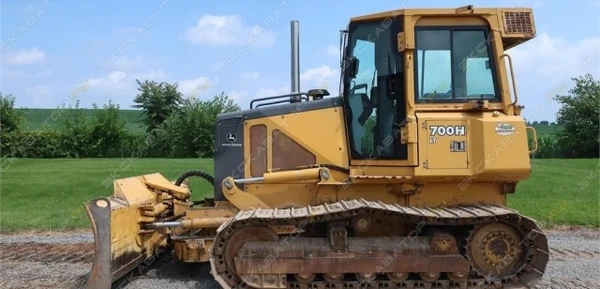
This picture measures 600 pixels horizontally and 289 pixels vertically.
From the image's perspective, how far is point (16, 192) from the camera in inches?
738

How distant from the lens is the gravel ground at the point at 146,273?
23.8ft

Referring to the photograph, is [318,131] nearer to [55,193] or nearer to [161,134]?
[55,193]

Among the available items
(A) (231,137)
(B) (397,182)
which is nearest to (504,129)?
(B) (397,182)

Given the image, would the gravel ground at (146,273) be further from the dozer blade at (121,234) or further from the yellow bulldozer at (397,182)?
the yellow bulldozer at (397,182)

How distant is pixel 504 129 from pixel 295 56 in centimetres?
347

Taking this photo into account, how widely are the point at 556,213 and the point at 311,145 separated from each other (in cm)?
908

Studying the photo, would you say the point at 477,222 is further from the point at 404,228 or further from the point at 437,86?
the point at 437,86

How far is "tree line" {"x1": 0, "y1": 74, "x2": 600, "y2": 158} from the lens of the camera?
41656 millimetres

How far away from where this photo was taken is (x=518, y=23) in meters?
6.56

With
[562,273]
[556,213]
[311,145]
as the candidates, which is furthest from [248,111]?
[556,213]

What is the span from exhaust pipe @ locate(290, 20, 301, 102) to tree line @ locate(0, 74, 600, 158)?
35019 mm

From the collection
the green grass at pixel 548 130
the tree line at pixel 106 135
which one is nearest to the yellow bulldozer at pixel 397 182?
the tree line at pixel 106 135

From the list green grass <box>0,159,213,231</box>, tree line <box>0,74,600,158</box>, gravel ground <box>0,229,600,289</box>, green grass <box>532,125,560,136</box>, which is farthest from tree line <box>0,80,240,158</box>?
gravel ground <box>0,229,600,289</box>

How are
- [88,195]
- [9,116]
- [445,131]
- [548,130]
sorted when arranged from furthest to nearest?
[548,130] < [9,116] < [88,195] < [445,131]
